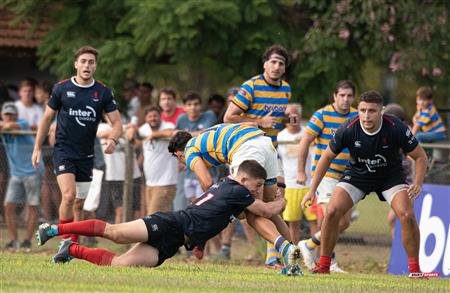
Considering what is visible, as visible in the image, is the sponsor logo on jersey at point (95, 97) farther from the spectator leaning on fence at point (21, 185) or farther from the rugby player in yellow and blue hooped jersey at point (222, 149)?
the spectator leaning on fence at point (21, 185)

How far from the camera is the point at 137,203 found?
1716cm

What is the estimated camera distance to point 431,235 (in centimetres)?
1525

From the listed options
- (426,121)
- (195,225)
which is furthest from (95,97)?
(426,121)

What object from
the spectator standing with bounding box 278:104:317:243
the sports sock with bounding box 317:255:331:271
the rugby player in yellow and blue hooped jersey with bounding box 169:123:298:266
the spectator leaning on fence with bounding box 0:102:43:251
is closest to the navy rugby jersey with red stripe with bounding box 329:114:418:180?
the rugby player in yellow and blue hooped jersey with bounding box 169:123:298:266

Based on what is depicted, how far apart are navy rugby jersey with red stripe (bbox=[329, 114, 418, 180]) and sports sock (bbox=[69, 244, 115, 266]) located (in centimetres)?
277

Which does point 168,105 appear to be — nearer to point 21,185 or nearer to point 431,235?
point 21,185

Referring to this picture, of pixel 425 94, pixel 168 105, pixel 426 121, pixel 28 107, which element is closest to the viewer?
pixel 168 105

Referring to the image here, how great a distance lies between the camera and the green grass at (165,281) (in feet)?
32.1

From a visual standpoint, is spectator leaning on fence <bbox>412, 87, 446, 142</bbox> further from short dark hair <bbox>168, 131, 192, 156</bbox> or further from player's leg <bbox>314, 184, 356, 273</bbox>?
short dark hair <bbox>168, 131, 192, 156</bbox>

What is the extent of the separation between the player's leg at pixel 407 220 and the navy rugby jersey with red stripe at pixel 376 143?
29 cm

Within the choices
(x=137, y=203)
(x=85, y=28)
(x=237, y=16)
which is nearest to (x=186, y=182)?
(x=137, y=203)

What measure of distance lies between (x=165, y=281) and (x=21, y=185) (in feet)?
24.5

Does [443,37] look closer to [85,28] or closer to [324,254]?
[85,28]

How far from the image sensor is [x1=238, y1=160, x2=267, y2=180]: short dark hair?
1127 cm
